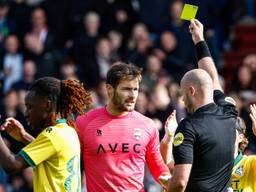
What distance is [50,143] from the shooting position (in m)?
7.89

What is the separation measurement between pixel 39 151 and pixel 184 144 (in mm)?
1140

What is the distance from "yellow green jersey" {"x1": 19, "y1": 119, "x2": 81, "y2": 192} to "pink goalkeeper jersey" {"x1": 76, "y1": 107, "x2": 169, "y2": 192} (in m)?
0.83

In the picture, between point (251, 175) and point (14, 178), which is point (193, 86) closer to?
point (251, 175)

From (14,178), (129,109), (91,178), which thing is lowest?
(14,178)

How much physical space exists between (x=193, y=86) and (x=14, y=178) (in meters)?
7.16

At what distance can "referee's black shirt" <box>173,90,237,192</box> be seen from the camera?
776 cm

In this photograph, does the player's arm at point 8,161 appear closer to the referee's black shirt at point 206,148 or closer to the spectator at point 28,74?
the referee's black shirt at point 206,148

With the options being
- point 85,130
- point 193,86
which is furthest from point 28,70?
point 193,86

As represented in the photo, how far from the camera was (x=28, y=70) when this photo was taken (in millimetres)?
16219

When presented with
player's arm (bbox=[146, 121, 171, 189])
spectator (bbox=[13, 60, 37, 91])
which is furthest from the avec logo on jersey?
spectator (bbox=[13, 60, 37, 91])

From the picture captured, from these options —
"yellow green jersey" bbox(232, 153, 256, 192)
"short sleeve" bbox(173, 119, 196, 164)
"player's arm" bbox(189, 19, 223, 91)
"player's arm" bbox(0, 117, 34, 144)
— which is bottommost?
"yellow green jersey" bbox(232, 153, 256, 192)

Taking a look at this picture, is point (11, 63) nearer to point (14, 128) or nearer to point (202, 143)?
point (14, 128)

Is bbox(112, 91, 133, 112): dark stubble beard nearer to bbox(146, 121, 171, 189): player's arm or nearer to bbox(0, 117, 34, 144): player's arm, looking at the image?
bbox(146, 121, 171, 189): player's arm

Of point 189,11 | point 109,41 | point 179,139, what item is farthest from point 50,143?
point 109,41
